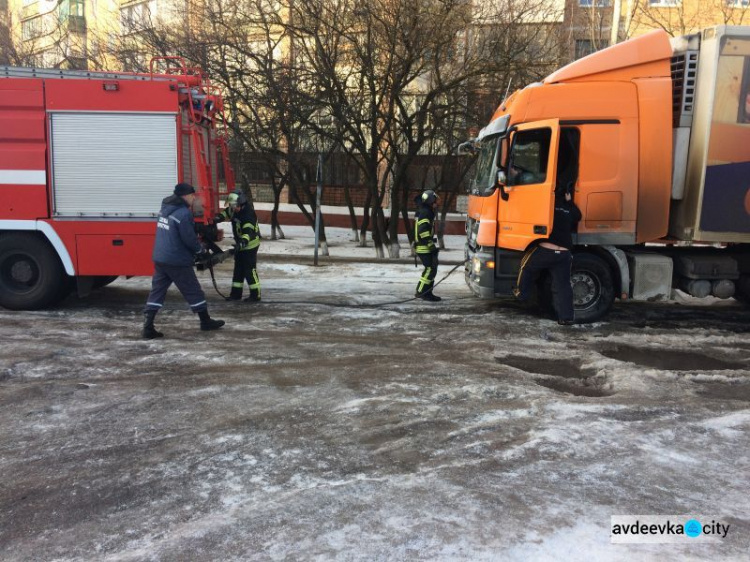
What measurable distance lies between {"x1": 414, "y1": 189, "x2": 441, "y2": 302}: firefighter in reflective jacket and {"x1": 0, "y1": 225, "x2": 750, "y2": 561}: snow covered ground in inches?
68.6

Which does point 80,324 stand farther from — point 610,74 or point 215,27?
point 215,27

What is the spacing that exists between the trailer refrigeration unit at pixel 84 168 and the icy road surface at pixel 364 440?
3.28ft

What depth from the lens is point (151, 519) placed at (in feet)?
10.0

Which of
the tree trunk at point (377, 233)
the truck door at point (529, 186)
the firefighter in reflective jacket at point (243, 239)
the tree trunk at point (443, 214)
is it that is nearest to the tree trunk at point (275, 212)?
the tree trunk at point (377, 233)

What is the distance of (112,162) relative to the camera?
7.64 metres

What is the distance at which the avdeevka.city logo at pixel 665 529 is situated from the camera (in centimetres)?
288

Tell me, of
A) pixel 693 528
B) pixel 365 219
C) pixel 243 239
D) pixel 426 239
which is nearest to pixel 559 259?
pixel 426 239

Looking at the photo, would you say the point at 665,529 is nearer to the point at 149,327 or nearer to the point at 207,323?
the point at 207,323

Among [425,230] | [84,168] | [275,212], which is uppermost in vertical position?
[84,168]

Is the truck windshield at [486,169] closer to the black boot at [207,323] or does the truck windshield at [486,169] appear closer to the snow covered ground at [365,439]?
the snow covered ground at [365,439]

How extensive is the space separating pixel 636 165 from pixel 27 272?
27.5ft

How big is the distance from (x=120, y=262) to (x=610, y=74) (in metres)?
6.98

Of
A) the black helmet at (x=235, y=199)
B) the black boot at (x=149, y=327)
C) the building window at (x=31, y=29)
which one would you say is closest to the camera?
the black boot at (x=149, y=327)

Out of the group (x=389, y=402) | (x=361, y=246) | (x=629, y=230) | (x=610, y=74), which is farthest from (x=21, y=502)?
→ (x=361, y=246)
